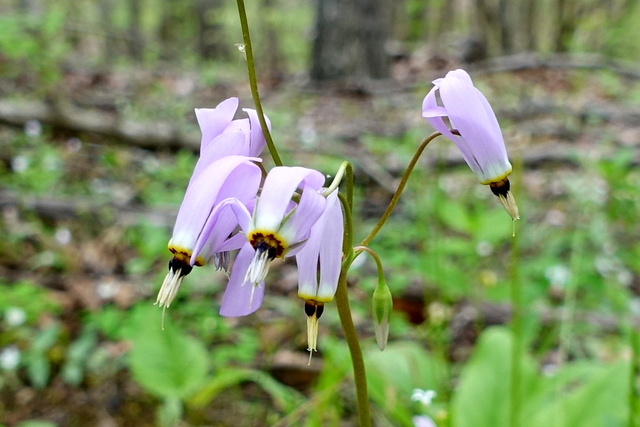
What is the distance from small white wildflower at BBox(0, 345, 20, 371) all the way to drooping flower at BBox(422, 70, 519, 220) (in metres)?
2.45

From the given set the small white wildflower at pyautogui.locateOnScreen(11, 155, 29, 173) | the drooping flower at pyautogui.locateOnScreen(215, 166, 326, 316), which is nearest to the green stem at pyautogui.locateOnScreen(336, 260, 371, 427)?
the drooping flower at pyautogui.locateOnScreen(215, 166, 326, 316)

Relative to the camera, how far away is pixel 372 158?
4.97 meters

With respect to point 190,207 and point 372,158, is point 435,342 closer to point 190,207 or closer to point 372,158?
point 190,207

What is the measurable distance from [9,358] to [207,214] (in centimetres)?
228

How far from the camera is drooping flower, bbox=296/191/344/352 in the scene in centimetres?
89

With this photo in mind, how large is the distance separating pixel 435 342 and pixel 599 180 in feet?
7.60

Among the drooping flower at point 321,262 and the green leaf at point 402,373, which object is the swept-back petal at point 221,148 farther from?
the green leaf at point 402,373

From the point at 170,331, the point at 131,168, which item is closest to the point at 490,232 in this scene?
the point at 170,331

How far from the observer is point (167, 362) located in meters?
2.17

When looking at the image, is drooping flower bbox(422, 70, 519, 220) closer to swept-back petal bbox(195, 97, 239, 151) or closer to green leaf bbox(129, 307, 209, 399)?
swept-back petal bbox(195, 97, 239, 151)

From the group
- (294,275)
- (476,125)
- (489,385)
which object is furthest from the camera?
(294,275)

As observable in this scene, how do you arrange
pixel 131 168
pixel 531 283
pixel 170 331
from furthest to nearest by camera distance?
pixel 131 168
pixel 531 283
pixel 170 331

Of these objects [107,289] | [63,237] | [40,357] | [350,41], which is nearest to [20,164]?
[63,237]

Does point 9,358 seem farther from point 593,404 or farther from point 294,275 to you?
point 593,404
